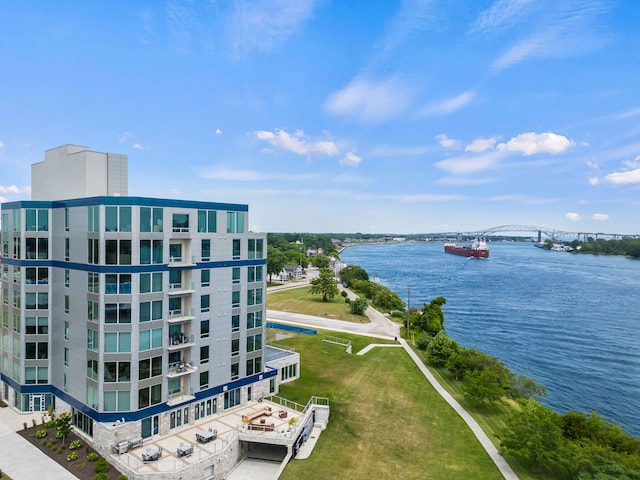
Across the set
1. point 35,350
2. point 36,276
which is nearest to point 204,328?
point 35,350

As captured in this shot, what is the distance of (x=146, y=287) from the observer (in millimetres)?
32625

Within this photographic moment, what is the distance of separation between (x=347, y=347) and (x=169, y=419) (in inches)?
1209

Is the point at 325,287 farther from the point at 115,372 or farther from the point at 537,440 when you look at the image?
the point at 537,440

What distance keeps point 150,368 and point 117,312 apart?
5.18 metres

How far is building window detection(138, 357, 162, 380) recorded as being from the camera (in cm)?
3259

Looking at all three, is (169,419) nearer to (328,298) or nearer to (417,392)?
(417,392)

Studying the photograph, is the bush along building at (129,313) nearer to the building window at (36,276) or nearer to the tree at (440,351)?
the building window at (36,276)

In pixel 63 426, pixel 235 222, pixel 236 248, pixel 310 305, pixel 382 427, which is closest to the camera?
pixel 63 426

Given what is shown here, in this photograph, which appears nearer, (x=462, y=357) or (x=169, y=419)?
(x=169, y=419)

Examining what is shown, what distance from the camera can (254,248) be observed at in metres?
40.6

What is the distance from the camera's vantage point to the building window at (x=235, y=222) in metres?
38.4

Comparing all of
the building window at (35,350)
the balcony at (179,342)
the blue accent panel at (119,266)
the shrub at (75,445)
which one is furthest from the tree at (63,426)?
the blue accent panel at (119,266)

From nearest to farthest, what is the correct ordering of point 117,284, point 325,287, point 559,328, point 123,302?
1. point 117,284
2. point 123,302
3. point 559,328
4. point 325,287

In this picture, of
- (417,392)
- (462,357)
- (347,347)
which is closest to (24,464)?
(417,392)
